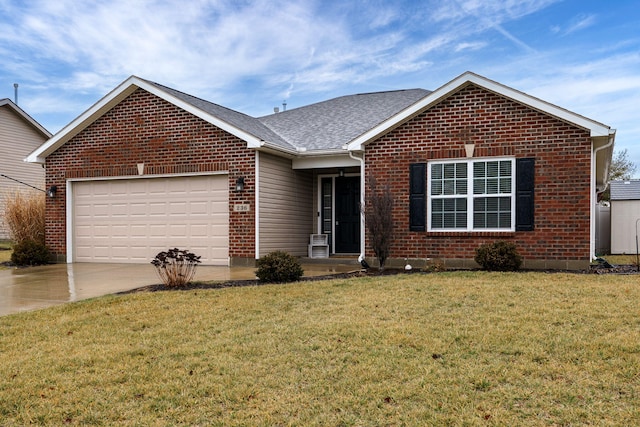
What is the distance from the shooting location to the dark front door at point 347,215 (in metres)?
14.8

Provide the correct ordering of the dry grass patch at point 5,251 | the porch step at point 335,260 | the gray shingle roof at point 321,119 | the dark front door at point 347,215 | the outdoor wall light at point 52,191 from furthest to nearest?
the dry grass patch at point 5,251 < the dark front door at point 347,215 < the outdoor wall light at point 52,191 < the gray shingle roof at point 321,119 < the porch step at point 335,260

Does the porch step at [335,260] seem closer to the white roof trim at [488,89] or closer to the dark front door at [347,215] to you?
the dark front door at [347,215]

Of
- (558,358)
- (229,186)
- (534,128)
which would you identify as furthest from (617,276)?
(229,186)

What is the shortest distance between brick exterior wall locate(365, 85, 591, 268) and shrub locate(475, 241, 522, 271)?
73 cm

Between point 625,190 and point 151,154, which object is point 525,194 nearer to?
point 151,154

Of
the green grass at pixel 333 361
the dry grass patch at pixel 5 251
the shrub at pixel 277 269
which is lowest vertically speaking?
the dry grass patch at pixel 5 251

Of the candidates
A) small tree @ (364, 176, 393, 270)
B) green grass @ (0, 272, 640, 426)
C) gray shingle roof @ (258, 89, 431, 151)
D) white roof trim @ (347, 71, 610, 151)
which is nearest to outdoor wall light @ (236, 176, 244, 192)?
gray shingle roof @ (258, 89, 431, 151)

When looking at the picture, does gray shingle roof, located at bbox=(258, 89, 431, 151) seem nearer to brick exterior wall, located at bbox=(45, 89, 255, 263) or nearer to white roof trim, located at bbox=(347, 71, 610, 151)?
white roof trim, located at bbox=(347, 71, 610, 151)

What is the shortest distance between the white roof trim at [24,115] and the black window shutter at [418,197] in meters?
20.7

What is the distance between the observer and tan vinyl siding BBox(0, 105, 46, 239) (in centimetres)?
2334

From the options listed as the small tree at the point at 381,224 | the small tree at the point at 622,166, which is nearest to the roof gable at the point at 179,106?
the small tree at the point at 381,224

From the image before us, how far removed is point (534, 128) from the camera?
34.9ft

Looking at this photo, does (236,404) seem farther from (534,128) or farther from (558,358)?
(534,128)

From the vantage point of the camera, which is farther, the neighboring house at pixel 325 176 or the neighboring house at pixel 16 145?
the neighboring house at pixel 16 145
